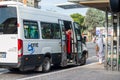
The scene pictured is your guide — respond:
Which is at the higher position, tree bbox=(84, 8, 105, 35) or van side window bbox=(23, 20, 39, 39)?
tree bbox=(84, 8, 105, 35)

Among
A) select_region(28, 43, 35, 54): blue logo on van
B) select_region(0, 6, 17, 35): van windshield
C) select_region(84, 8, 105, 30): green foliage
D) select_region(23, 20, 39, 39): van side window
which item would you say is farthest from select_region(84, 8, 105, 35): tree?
select_region(0, 6, 17, 35): van windshield

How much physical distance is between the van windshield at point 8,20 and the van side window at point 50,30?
1935 mm

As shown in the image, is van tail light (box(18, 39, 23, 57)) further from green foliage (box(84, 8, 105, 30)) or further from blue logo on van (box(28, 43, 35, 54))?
green foliage (box(84, 8, 105, 30))

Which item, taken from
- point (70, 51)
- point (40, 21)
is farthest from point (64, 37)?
point (40, 21)

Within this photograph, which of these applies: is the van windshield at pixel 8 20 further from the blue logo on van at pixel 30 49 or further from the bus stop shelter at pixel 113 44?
the bus stop shelter at pixel 113 44

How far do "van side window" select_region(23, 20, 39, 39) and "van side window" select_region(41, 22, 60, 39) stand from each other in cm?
62

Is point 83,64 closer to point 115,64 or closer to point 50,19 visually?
point 115,64

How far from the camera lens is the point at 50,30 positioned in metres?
14.3

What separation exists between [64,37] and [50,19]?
1.44 metres

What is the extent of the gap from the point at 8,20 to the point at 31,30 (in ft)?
3.49

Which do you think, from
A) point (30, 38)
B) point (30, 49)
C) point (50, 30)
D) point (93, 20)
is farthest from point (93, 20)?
point (30, 49)

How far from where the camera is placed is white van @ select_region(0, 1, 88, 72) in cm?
1156

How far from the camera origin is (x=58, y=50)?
A: 14602mm

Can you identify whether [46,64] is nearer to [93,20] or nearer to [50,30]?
[50,30]
